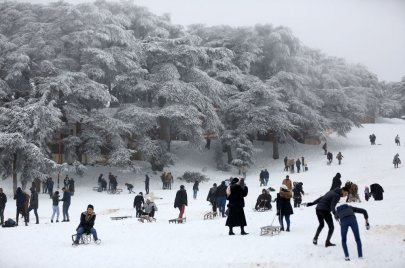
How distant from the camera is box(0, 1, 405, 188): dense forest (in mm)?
31000

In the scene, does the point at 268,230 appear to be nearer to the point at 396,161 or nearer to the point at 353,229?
the point at 353,229

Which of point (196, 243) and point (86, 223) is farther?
point (86, 223)

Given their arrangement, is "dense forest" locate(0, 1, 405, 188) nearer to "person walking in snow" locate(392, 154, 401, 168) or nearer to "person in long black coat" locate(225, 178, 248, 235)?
"person walking in snow" locate(392, 154, 401, 168)

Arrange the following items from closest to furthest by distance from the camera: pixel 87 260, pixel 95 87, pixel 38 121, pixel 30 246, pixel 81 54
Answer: pixel 87 260
pixel 30 246
pixel 38 121
pixel 95 87
pixel 81 54

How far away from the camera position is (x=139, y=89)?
119 feet

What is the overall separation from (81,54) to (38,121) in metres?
9.29

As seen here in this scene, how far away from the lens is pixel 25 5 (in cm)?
3678

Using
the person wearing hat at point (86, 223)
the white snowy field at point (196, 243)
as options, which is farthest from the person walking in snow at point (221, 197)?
the person wearing hat at point (86, 223)

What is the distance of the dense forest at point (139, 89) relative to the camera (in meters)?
31.0

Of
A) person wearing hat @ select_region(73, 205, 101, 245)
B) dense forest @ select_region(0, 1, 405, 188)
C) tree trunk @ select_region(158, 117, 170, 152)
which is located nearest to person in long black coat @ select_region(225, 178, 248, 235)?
person wearing hat @ select_region(73, 205, 101, 245)

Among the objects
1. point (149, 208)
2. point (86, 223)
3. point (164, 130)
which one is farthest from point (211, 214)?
point (164, 130)

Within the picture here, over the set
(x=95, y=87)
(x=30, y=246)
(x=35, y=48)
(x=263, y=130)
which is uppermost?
(x=35, y=48)

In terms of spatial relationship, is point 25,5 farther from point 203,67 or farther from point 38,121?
point 203,67

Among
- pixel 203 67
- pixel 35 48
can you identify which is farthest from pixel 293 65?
pixel 35 48
